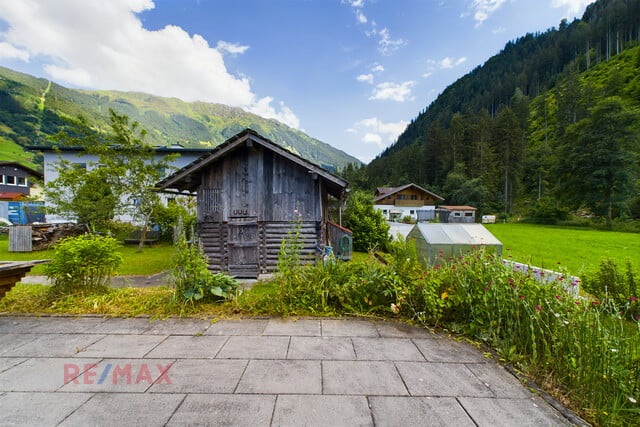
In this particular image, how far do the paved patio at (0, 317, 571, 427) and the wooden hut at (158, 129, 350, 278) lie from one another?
15.6ft

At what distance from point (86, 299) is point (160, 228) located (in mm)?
13906

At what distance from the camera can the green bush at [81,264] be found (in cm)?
462

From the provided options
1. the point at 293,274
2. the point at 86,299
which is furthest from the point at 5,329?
the point at 293,274

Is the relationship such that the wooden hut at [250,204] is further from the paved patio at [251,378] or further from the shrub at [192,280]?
the paved patio at [251,378]

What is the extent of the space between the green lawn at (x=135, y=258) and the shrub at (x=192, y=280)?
4940 millimetres

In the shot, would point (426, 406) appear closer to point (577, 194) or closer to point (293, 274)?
point (293, 274)

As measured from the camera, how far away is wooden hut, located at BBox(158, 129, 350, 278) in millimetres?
8547

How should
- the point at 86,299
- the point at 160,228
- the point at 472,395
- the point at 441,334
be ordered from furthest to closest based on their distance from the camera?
1. the point at 160,228
2. the point at 86,299
3. the point at 441,334
4. the point at 472,395

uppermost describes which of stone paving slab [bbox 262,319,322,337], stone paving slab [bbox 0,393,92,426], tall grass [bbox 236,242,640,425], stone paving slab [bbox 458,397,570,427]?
tall grass [bbox 236,242,640,425]

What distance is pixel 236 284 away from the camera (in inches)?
195

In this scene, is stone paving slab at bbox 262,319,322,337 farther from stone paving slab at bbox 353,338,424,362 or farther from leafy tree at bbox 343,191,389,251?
leafy tree at bbox 343,191,389,251

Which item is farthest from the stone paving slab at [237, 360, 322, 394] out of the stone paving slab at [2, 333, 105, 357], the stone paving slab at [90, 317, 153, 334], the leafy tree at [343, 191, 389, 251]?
the leafy tree at [343, 191, 389, 251]

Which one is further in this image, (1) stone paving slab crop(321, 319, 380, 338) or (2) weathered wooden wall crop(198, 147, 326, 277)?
(2) weathered wooden wall crop(198, 147, 326, 277)

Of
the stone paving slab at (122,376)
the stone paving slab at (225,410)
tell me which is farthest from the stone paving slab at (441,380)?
the stone paving slab at (122,376)
